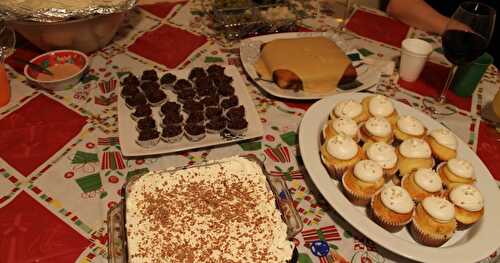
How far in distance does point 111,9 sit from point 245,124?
635mm

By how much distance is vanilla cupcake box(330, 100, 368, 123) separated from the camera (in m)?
1.24

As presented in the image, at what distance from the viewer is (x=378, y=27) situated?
184 centimetres

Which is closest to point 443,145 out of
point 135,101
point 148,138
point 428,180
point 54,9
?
point 428,180

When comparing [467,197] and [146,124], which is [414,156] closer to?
[467,197]

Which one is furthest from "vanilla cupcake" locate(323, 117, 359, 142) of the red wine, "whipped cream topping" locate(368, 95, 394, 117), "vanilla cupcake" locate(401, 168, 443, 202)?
the red wine

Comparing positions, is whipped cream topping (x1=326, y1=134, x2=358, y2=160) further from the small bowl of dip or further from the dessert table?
the small bowl of dip

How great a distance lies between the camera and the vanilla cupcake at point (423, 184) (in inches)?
40.1

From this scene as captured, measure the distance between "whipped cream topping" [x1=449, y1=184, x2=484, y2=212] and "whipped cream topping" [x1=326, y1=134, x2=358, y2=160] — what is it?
0.27m

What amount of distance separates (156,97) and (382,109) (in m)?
0.73

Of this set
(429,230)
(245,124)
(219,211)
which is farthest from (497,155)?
(219,211)

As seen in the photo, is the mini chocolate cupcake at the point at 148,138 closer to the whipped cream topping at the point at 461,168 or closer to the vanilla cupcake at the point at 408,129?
the vanilla cupcake at the point at 408,129

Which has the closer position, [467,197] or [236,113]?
[467,197]

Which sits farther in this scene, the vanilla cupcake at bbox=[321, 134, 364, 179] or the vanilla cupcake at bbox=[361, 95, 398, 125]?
the vanilla cupcake at bbox=[361, 95, 398, 125]

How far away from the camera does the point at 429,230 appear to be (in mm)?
951
